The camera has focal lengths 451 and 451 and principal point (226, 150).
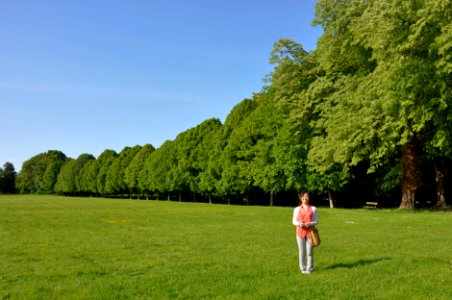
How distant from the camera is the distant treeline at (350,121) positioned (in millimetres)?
27250

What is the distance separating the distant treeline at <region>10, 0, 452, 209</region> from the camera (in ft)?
89.4

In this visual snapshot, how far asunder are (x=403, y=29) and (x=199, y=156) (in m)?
50.1

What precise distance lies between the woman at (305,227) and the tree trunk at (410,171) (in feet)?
91.0

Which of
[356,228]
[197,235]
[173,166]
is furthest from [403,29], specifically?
[173,166]

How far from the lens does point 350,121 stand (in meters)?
31.3

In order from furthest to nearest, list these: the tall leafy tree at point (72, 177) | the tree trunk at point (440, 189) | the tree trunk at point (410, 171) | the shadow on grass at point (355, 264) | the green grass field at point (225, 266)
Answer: the tall leafy tree at point (72, 177), the tree trunk at point (440, 189), the tree trunk at point (410, 171), the shadow on grass at point (355, 264), the green grass field at point (225, 266)

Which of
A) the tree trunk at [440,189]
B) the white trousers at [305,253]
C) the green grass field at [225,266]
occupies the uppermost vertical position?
the tree trunk at [440,189]

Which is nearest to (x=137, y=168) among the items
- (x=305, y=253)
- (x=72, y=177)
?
(x=72, y=177)

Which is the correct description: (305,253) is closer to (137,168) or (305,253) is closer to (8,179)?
(137,168)

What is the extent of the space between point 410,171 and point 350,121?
9.08 meters

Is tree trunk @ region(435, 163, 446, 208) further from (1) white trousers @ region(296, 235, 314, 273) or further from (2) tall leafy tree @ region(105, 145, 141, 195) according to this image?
(2) tall leafy tree @ region(105, 145, 141, 195)

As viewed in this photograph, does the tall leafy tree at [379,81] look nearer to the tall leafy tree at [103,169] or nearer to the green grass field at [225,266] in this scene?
the green grass field at [225,266]

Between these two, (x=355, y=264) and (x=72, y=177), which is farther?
(x=72, y=177)

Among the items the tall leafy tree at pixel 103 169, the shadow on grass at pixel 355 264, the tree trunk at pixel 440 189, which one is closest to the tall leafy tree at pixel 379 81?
the tree trunk at pixel 440 189
